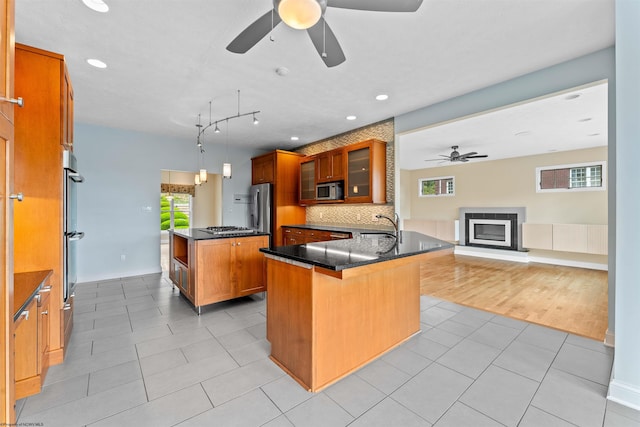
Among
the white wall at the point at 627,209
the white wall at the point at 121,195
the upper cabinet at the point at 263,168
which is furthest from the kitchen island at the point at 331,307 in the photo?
the white wall at the point at 121,195

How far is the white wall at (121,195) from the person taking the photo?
15.4ft

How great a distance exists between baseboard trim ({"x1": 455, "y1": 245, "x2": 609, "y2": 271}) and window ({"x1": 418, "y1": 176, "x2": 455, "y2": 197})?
68.7 inches

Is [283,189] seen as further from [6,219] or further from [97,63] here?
[6,219]

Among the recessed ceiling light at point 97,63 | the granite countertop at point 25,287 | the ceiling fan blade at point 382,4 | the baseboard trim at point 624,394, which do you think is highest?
the recessed ceiling light at point 97,63

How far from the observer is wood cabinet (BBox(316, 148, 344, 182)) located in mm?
4961

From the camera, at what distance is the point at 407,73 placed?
9.62ft

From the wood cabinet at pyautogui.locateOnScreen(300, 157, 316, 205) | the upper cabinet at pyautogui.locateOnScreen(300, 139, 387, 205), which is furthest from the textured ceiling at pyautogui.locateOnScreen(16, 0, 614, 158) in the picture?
the wood cabinet at pyautogui.locateOnScreen(300, 157, 316, 205)

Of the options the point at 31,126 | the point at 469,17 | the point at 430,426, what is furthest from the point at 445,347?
the point at 31,126

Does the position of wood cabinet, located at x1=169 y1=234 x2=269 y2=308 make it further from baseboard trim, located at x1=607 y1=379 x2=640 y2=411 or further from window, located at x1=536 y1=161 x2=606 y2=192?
window, located at x1=536 y1=161 x2=606 y2=192

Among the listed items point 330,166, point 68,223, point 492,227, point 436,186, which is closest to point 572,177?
point 492,227

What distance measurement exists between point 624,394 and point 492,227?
638 cm

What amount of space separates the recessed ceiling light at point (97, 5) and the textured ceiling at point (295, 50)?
45 mm

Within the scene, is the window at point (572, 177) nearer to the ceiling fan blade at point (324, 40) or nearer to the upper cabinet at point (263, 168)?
the upper cabinet at point (263, 168)

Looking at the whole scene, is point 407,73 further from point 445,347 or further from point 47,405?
point 47,405
